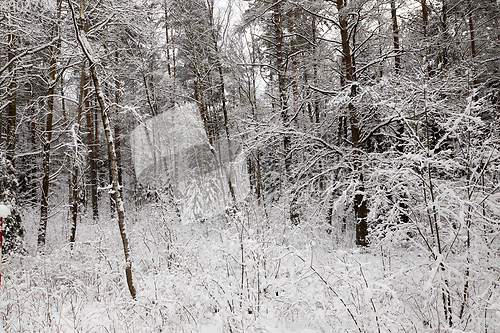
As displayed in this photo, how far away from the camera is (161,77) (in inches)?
534

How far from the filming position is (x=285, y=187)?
881 cm

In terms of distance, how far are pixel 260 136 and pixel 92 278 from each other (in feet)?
17.2

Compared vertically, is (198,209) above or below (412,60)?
below

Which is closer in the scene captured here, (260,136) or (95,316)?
(95,316)

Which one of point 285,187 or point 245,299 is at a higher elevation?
point 285,187

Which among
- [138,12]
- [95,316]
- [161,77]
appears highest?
[161,77]

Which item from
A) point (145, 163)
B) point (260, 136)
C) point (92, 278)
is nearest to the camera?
point (92, 278)

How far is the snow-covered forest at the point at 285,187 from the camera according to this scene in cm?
341

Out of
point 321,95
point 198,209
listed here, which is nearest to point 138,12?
point 321,95

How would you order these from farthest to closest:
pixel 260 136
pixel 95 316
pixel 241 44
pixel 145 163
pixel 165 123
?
pixel 145 163
pixel 165 123
pixel 241 44
pixel 260 136
pixel 95 316

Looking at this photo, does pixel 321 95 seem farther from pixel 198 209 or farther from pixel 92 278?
pixel 198 209

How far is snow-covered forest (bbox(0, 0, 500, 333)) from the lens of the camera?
134 inches

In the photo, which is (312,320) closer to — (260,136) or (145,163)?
(260,136)

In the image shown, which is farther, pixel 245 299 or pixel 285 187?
pixel 285 187
